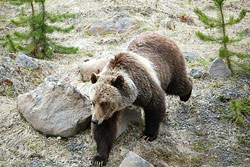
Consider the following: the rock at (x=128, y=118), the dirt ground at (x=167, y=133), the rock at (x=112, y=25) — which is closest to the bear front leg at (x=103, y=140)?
the dirt ground at (x=167, y=133)

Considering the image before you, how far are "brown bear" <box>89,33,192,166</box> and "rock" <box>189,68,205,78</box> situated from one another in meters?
1.43

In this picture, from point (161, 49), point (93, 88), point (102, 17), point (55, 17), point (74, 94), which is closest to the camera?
point (93, 88)

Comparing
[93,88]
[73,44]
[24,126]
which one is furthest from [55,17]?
[93,88]

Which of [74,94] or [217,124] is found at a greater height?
[74,94]

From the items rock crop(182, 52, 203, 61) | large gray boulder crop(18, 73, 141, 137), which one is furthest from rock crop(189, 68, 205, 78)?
large gray boulder crop(18, 73, 141, 137)

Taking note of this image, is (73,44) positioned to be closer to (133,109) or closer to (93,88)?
(133,109)

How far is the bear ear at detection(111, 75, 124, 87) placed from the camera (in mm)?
4341

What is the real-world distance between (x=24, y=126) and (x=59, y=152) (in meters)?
0.88

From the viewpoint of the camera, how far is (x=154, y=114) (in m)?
5.07

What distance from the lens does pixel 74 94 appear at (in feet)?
17.1

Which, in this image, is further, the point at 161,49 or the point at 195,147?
the point at 161,49

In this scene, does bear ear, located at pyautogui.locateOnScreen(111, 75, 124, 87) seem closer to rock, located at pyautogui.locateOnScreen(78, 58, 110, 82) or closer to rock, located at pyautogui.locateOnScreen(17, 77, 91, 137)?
rock, located at pyautogui.locateOnScreen(17, 77, 91, 137)

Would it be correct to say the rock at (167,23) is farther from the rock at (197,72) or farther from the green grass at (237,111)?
the green grass at (237,111)

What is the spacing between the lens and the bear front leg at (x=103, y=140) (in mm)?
4574
